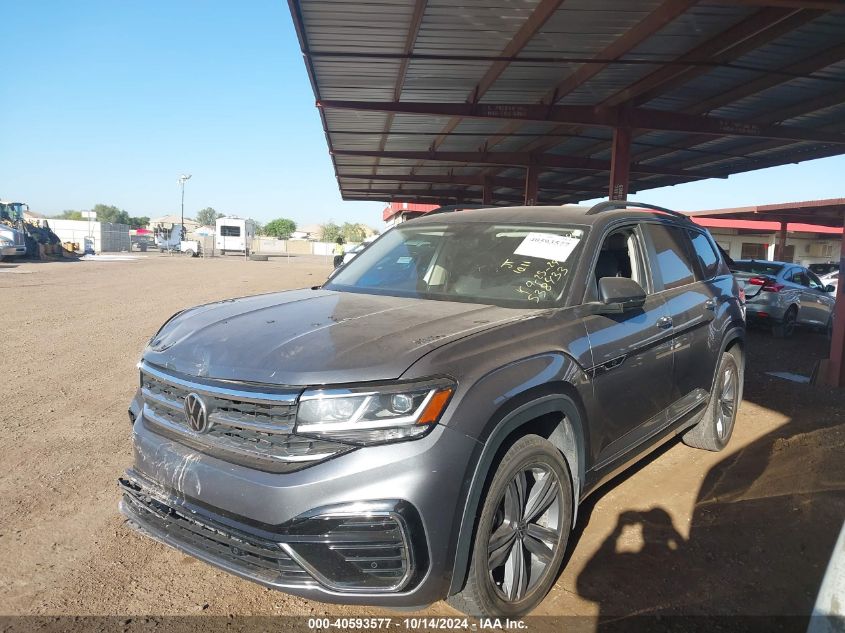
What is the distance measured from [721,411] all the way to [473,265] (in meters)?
2.66

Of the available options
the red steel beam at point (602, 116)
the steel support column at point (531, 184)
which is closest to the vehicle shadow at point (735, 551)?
the red steel beam at point (602, 116)

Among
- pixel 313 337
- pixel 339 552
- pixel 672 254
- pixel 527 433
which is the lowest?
pixel 339 552

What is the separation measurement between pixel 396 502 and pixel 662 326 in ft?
7.66

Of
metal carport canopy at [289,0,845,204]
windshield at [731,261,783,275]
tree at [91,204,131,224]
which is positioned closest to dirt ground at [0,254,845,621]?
metal carport canopy at [289,0,845,204]

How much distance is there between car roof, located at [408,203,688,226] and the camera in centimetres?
371

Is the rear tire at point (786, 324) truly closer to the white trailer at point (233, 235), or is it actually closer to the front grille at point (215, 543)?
the front grille at point (215, 543)

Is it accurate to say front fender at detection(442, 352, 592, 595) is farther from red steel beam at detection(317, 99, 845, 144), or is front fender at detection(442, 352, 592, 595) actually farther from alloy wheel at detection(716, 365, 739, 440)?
red steel beam at detection(317, 99, 845, 144)

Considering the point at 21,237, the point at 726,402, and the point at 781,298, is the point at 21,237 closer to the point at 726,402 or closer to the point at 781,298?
the point at 781,298

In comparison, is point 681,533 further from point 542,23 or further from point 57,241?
point 57,241

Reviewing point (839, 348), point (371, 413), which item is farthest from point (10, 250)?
point (371, 413)

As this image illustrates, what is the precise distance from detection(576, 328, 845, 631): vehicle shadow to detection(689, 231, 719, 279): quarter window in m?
1.51

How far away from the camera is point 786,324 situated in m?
11.5

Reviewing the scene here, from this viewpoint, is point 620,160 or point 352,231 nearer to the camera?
point 620,160

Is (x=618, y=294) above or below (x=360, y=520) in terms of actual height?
above
